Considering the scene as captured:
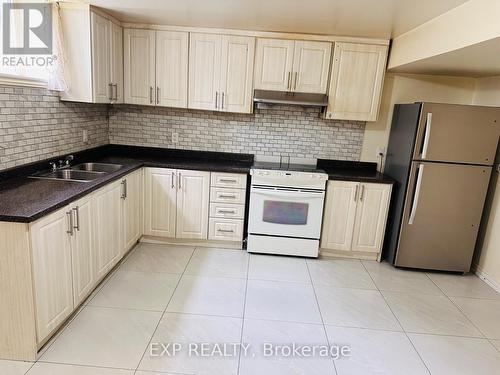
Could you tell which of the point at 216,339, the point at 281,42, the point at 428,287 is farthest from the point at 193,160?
the point at 428,287

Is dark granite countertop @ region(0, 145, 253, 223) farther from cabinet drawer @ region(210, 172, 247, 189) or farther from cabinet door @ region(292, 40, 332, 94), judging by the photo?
cabinet door @ region(292, 40, 332, 94)

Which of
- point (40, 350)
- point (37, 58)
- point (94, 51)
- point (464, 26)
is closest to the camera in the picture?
point (40, 350)

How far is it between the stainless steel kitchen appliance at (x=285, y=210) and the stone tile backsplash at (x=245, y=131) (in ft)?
1.56

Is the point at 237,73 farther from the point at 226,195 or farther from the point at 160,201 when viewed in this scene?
the point at 160,201

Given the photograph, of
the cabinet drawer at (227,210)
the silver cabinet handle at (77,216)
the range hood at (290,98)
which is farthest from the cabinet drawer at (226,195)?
the silver cabinet handle at (77,216)

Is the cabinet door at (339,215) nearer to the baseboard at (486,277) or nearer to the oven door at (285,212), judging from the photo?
the oven door at (285,212)

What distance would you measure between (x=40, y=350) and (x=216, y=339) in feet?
3.42

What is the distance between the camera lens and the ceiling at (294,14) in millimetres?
2490

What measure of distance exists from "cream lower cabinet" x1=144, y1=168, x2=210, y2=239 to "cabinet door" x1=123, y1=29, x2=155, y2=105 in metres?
0.80

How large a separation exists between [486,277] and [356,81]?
2.30m

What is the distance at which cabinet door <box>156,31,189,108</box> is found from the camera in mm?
3549

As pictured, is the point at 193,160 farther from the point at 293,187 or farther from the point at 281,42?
the point at 281,42

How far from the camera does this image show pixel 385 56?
3506mm

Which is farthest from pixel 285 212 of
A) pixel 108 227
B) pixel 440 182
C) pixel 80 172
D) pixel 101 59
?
pixel 101 59
